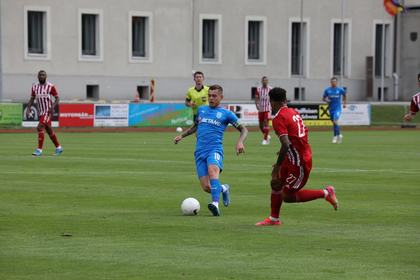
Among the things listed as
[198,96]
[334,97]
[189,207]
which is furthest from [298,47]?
[189,207]

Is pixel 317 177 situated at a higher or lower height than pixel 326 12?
lower

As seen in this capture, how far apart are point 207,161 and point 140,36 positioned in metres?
Result: 54.4

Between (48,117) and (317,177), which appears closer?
(317,177)

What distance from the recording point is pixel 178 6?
70.6 metres

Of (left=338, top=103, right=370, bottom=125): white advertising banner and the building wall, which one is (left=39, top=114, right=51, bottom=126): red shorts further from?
the building wall

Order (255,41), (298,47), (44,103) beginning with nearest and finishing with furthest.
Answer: (44,103) < (255,41) < (298,47)

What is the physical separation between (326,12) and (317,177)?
2118 inches

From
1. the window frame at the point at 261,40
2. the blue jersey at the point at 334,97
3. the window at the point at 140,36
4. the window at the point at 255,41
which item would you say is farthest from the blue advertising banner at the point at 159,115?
the window at the point at 255,41

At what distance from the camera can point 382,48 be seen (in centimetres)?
7944

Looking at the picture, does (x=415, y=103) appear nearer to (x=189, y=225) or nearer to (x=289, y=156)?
(x=289, y=156)

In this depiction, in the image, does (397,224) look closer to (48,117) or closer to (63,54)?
(48,117)

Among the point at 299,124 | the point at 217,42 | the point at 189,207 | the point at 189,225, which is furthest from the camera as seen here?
the point at 217,42

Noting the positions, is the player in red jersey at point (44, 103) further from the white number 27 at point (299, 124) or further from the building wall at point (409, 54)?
the building wall at point (409, 54)

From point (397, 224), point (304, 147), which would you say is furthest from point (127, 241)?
point (397, 224)
